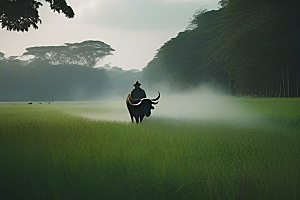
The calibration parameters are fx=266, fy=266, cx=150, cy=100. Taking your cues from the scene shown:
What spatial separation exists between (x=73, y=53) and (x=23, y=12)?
177ft

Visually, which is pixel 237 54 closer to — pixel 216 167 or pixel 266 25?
pixel 266 25

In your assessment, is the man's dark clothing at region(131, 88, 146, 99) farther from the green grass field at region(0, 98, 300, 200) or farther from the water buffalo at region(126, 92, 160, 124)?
the green grass field at region(0, 98, 300, 200)

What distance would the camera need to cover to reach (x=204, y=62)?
1114 inches

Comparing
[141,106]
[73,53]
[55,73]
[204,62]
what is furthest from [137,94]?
[55,73]

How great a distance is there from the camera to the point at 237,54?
15406mm

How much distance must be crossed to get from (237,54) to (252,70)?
215 cm

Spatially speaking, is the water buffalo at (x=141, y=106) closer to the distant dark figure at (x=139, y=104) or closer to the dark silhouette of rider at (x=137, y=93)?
the distant dark figure at (x=139, y=104)

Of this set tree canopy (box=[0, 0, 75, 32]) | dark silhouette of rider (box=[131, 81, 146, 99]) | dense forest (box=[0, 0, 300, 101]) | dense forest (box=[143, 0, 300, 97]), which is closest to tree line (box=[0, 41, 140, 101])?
dense forest (box=[0, 0, 300, 101])

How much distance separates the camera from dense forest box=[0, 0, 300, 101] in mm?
14422

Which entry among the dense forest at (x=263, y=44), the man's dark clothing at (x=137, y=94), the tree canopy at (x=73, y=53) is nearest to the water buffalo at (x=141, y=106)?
the man's dark clothing at (x=137, y=94)

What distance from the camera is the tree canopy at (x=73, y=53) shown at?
205ft

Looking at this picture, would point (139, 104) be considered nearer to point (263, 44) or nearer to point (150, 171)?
point (150, 171)

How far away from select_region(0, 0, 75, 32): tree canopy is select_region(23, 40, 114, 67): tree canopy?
50.2 meters

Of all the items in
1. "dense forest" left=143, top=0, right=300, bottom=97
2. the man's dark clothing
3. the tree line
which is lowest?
the man's dark clothing
